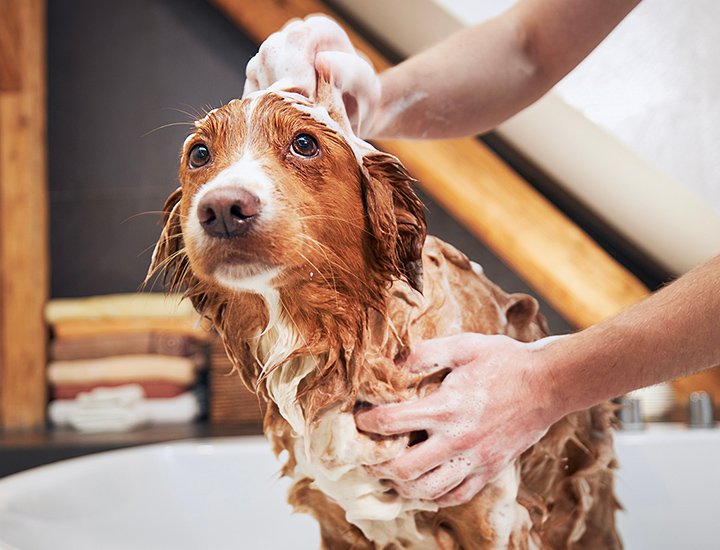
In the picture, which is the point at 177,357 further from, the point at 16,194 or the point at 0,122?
the point at 0,122

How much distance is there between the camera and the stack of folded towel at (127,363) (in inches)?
75.2

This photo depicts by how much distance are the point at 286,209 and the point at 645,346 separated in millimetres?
353

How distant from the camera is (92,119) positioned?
2318mm

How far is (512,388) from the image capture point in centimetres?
Result: 60

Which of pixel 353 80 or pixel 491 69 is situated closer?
pixel 353 80

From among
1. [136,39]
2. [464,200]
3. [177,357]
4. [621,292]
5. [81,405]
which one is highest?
[136,39]

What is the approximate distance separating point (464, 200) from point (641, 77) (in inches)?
23.6

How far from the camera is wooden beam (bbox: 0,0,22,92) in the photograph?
6.91 ft

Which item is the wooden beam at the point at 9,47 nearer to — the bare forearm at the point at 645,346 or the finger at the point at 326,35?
the finger at the point at 326,35

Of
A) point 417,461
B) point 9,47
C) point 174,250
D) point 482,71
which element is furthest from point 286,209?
point 9,47

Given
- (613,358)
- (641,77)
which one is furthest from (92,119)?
(613,358)

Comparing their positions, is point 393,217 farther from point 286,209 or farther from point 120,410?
point 120,410

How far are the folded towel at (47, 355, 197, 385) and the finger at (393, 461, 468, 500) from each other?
4.90ft

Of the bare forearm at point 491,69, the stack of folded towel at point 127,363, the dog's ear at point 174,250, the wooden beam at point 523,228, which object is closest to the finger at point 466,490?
the dog's ear at point 174,250
